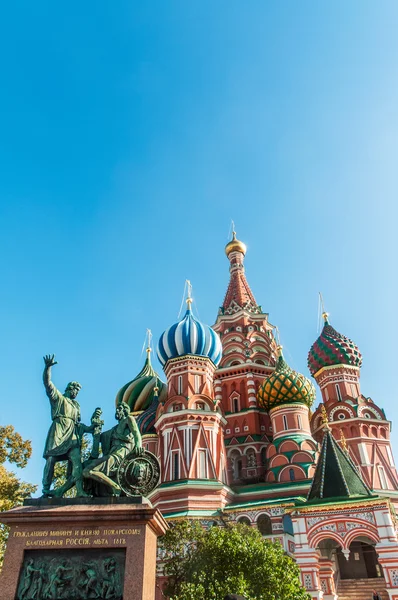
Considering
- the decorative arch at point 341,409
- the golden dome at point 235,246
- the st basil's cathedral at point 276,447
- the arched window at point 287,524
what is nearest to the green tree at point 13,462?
the st basil's cathedral at point 276,447

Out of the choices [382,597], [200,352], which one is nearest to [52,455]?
[382,597]

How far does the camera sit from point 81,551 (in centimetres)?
849

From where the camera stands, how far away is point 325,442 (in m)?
22.9

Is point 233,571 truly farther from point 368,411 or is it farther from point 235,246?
point 235,246

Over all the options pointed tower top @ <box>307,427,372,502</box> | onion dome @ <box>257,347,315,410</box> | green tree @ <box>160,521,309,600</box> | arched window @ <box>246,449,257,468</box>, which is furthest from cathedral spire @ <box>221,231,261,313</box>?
green tree @ <box>160,521,309,600</box>

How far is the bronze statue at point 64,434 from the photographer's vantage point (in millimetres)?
9727

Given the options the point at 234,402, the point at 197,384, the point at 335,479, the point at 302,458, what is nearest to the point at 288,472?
the point at 302,458

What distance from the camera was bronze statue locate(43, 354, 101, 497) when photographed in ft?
31.9

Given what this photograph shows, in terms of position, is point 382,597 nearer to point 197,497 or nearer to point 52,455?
point 197,497

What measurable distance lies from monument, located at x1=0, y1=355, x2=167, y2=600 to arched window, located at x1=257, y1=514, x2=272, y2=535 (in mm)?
17333

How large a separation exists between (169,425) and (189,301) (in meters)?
11.6

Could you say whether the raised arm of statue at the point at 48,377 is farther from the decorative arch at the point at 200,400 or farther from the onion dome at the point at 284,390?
the onion dome at the point at 284,390

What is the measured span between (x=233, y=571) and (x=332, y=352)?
75.3 feet

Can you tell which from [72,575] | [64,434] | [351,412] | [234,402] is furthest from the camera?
[234,402]
